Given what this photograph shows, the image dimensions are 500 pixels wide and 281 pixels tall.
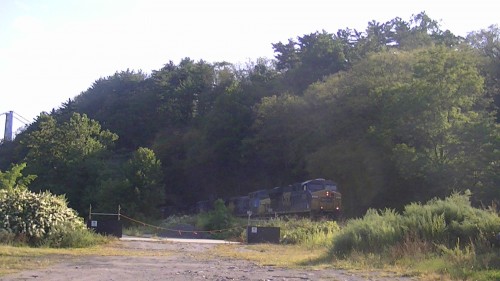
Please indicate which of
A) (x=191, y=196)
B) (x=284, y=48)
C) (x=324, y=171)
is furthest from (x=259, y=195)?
(x=284, y=48)

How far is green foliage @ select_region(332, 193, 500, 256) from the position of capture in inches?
740

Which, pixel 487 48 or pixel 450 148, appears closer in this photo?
pixel 450 148

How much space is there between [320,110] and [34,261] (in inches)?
1706

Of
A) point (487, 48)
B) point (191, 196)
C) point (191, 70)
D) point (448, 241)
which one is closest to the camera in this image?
point (448, 241)

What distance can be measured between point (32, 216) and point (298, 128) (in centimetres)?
3902

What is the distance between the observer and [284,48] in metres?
85.0

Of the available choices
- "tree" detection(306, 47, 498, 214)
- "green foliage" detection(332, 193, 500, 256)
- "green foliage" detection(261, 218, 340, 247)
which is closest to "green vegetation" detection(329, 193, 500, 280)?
"green foliage" detection(332, 193, 500, 256)

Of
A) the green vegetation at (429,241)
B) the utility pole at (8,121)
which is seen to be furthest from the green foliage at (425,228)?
the utility pole at (8,121)

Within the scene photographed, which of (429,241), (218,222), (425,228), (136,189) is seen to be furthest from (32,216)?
(136,189)

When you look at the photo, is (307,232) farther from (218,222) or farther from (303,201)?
(303,201)

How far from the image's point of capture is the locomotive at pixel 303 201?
44875mm

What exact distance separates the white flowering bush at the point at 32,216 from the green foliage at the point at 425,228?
10922 mm

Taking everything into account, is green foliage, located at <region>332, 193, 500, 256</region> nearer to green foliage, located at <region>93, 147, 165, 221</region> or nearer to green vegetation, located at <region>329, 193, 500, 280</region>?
green vegetation, located at <region>329, 193, 500, 280</region>

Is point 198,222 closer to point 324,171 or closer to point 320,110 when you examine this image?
point 324,171
